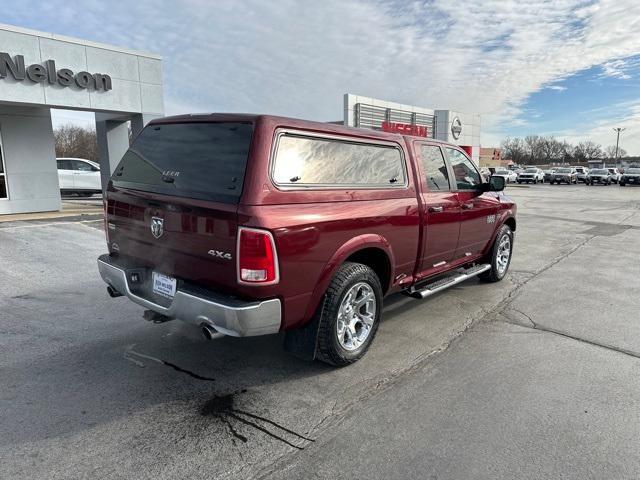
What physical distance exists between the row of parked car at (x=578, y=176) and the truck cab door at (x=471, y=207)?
36967 mm

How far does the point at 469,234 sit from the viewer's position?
5.35 metres

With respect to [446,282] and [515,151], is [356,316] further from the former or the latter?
[515,151]

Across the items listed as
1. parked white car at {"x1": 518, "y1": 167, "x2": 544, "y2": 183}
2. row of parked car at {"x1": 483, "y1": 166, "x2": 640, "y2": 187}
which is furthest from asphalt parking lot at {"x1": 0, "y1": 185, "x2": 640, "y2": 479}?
parked white car at {"x1": 518, "y1": 167, "x2": 544, "y2": 183}

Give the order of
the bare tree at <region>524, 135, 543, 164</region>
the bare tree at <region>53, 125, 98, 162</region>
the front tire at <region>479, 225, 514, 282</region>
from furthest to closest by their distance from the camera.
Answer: the bare tree at <region>524, 135, 543, 164</region> < the bare tree at <region>53, 125, 98, 162</region> < the front tire at <region>479, 225, 514, 282</region>

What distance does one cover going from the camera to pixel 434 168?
480 cm

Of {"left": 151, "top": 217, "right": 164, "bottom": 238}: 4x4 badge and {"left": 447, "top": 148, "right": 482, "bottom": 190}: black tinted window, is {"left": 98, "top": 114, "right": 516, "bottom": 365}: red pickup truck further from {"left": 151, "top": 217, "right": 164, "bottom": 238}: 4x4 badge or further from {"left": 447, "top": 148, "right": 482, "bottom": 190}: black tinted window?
{"left": 447, "top": 148, "right": 482, "bottom": 190}: black tinted window

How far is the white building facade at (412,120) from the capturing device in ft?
88.2

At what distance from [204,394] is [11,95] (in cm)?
1073

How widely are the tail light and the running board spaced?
6.80ft

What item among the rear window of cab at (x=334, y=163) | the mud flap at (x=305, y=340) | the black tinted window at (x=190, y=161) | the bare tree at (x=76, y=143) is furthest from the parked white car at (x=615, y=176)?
the bare tree at (x=76, y=143)

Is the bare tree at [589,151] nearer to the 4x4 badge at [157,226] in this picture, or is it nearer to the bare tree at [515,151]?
the bare tree at [515,151]

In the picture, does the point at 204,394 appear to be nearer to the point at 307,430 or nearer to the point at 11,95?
the point at 307,430

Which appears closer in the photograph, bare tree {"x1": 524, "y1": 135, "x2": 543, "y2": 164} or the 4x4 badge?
the 4x4 badge

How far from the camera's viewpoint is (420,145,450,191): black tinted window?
464 centimetres
